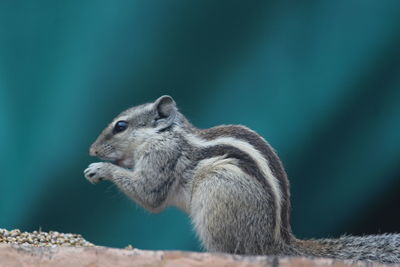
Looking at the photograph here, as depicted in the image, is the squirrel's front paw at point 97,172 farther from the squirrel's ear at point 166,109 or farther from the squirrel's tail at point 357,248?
the squirrel's tail at point 357,248

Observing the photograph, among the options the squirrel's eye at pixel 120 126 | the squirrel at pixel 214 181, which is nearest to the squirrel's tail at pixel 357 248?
the squirrel at pixel 214 181

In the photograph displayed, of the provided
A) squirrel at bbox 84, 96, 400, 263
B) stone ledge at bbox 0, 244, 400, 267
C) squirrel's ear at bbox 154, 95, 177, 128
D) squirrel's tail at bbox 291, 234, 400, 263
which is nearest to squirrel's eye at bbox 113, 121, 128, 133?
squirrel at bbox 84, 96, 400, 263

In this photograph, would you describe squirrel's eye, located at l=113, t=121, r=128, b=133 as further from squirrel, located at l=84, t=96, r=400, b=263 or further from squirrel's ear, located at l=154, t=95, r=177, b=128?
squirrel's ear, located at l=154, t=95, r=177, b=128

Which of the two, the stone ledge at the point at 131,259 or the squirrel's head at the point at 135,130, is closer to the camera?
the stone ledge at the point at 131,259

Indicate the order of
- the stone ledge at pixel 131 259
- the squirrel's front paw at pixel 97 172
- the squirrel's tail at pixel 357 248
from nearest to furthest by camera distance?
1. the stone ledge at pixel 131 259
2. the squirrel's tail at pixel 357 248
3. the squirrel's front paw at pixel 97 172

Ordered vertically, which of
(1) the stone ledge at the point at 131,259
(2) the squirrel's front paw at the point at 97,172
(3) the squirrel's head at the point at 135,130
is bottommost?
(1) the stone ledge at the point at 131,259

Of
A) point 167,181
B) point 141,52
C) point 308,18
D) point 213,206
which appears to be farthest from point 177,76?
point 213,206

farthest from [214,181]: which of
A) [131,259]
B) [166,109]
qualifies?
[131,259]

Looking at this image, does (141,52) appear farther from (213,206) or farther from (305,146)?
(213,206)
